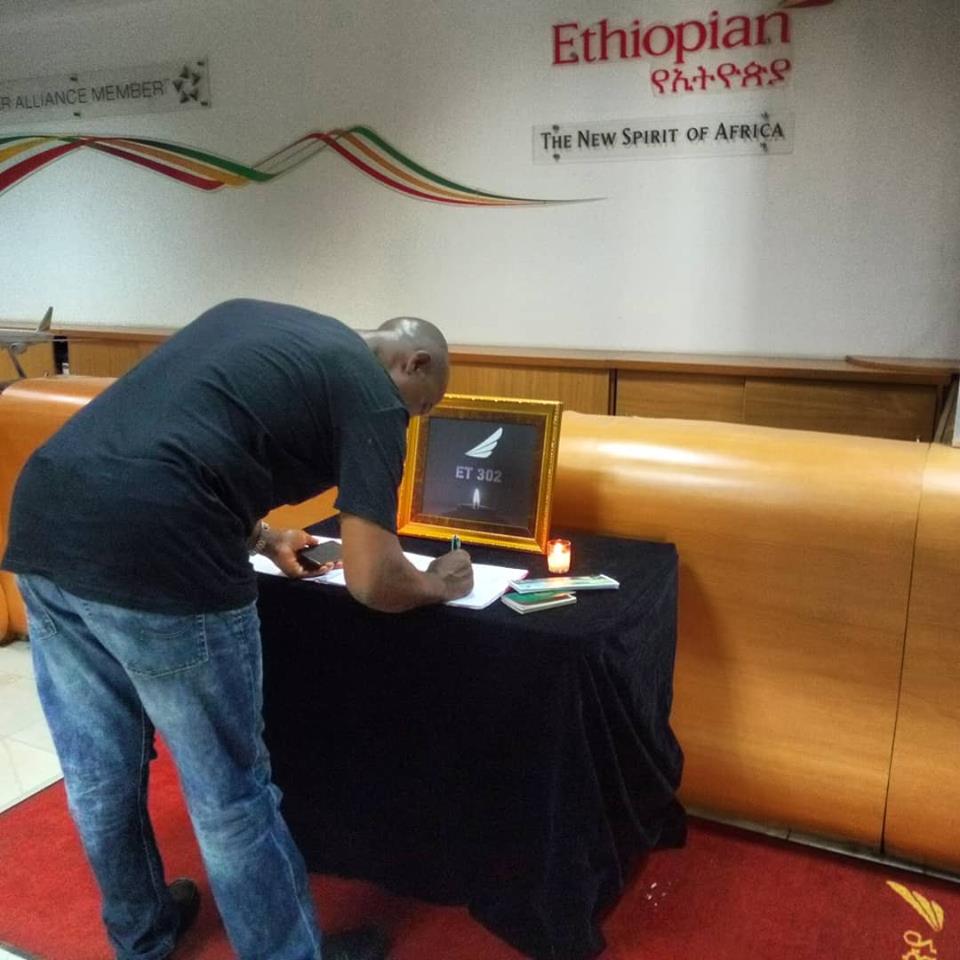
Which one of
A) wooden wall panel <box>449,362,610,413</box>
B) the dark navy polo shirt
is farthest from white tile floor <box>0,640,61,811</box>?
wooden wall panel <box>449,362,610,413</box>

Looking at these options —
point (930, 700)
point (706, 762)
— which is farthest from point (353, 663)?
point (930, 700)

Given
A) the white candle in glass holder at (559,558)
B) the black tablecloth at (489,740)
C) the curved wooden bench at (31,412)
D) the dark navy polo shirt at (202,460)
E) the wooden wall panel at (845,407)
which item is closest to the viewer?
the dark navy polo shirt at (202,460)

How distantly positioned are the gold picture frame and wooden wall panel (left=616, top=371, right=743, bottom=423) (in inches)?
78.5

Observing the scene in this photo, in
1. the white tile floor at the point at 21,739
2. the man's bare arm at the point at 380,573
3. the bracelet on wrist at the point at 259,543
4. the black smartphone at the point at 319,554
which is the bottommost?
the white tile floor at the point at 21,739

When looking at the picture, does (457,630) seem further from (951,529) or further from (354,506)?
(951,529)

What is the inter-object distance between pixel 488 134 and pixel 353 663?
3.43 metres

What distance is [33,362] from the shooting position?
5.04 meters

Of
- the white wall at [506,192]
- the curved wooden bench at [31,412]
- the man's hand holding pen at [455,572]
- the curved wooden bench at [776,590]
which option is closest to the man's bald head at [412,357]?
the man's hand holding pen at [455,572]

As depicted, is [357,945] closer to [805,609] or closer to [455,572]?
[455,572]

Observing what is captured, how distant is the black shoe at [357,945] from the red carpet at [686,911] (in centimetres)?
3

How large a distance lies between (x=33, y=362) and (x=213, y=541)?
4494 millimetres

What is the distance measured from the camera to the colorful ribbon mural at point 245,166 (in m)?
4.43

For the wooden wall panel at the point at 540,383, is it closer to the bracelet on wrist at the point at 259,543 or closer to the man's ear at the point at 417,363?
the bracelet on wrist at the point at 259,543

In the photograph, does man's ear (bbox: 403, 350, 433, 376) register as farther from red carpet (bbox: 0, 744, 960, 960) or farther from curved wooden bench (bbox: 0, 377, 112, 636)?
curved wooden bench (bbox: 0, 377, 112, 636)
